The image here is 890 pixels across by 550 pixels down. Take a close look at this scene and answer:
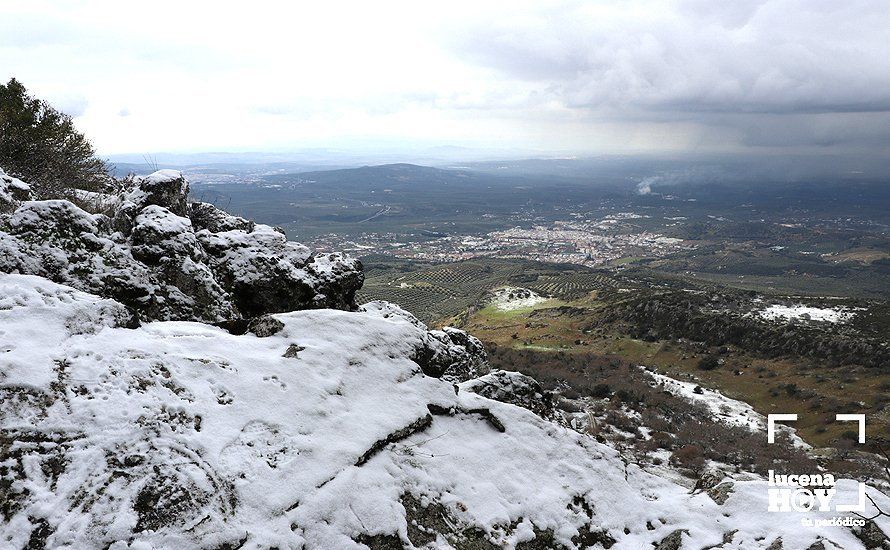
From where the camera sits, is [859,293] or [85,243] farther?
[859,293]

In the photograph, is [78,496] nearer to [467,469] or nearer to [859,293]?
[467,469]

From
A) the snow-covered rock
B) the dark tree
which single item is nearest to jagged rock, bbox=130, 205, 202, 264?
the snow-covered rock

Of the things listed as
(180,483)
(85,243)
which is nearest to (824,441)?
(180,483)

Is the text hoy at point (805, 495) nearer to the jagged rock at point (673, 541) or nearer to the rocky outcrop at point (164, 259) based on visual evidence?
the jagged rock at point (673, 541)

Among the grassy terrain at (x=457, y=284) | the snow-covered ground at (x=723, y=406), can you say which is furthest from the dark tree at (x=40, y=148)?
the grassy terrain at (x=457, y=284)

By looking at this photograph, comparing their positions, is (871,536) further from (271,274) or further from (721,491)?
(271,274)
